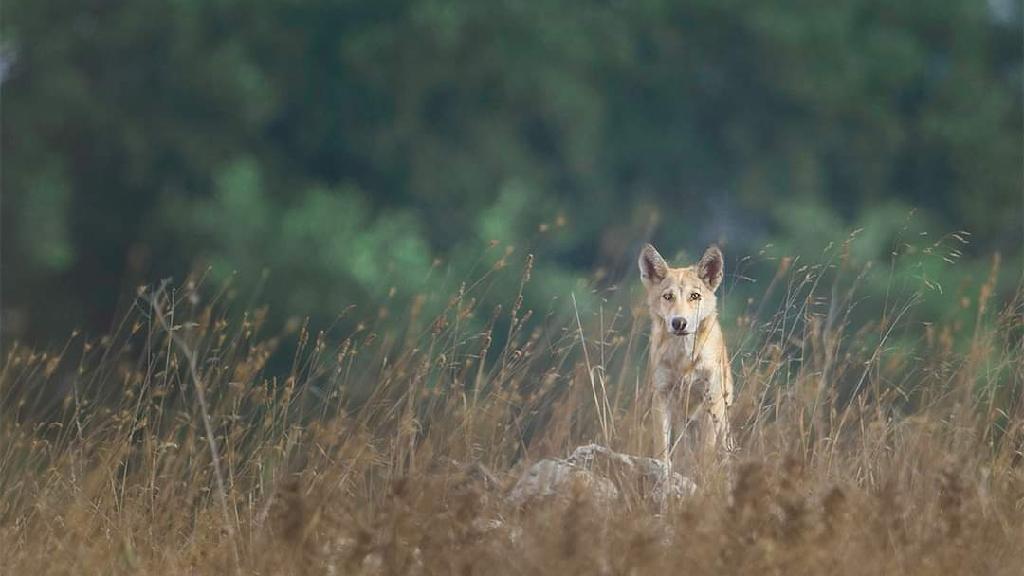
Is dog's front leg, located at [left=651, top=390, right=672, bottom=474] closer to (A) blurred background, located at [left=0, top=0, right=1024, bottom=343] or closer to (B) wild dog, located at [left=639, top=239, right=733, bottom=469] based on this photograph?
(B) wild dog, located at [left=639, top=239, right=733, bottom=469]

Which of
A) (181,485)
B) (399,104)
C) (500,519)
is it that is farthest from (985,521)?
(399,104)

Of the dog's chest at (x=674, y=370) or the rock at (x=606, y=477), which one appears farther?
the dog's chest at (x=674, y=370)

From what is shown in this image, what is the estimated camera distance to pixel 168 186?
1550 centimetres

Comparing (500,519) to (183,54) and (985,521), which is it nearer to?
(985,521)

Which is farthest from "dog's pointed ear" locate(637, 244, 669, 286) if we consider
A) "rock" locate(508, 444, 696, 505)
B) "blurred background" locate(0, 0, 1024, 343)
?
"blurred background" locate(0, 0, 1024, 343)

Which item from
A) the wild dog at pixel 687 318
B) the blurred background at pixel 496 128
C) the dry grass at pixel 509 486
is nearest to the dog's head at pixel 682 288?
the wild dog at pixel 687 318

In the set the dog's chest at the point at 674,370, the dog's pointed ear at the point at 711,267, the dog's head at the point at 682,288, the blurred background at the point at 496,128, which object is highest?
the dog's pointed ear at the point at 711,267

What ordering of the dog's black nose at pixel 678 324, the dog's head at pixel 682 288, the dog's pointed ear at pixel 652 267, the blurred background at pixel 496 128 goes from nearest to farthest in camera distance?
the dog's black nose at pixel 678 324, the dog's head at pixel 682 288, the dog's pointed ear at pixel 652 267, the blurred background at pixel 496 128

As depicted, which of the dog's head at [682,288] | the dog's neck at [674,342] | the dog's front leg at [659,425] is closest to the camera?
the dog's front leg at [659,425]

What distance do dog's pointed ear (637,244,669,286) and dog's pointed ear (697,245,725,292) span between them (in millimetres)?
156

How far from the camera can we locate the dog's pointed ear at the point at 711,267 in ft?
21.5

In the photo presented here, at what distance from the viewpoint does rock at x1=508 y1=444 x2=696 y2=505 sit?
415 cm

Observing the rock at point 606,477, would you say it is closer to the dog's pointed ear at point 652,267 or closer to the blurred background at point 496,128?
the dog's pointed ear at point 652,267

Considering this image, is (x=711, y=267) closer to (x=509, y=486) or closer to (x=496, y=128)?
(x=509, y=486)
